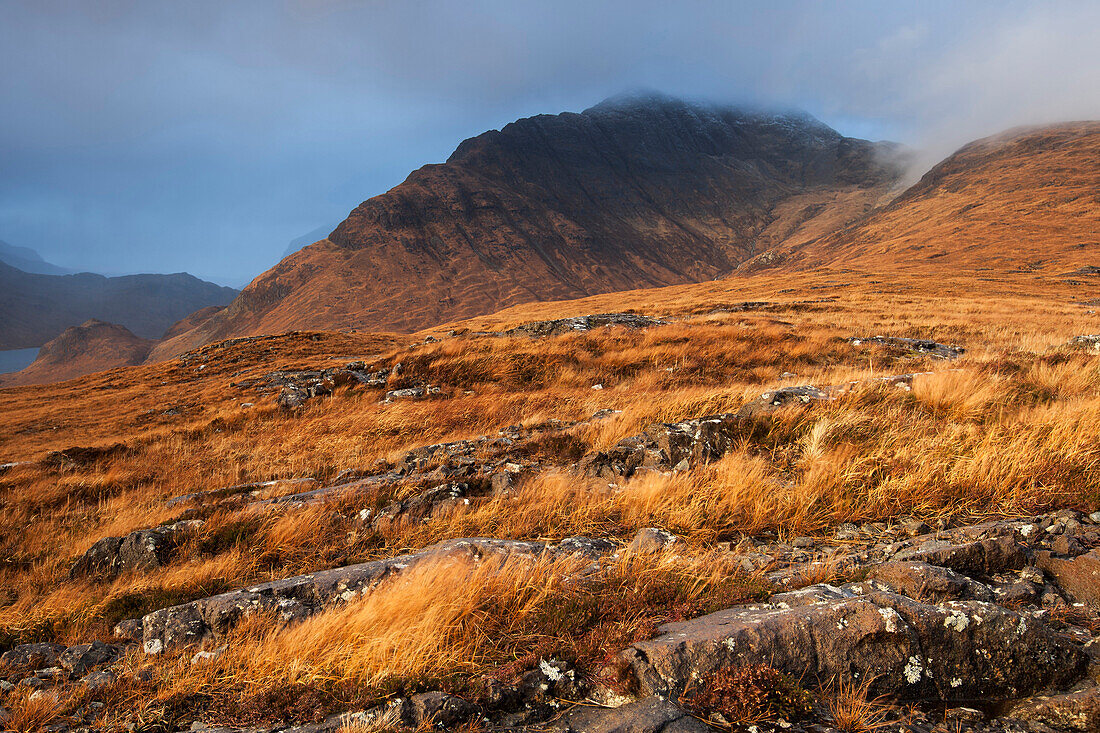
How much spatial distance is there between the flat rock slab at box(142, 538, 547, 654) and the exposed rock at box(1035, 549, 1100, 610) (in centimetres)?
351

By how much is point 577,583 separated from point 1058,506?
159 inches

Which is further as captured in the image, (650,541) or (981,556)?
(650,541)

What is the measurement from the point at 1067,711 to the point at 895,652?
653 millimetres

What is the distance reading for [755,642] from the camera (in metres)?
2.63

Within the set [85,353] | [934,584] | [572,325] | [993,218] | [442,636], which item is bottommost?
[934,584]

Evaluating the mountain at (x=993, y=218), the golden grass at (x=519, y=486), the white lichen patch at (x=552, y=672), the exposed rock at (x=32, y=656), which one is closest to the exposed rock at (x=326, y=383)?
the golden grass at (x=519, y=486)

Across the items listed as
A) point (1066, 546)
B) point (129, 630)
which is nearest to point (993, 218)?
point (1066, 546)

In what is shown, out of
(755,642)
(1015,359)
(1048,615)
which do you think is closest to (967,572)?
(1048,615)

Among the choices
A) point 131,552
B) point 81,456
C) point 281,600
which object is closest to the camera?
point 281,600

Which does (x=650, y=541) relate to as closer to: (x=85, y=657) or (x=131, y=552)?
(x=85, y=657)

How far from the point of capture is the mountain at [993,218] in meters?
82.4

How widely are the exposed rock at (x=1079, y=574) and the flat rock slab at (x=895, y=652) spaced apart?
0.76 metres

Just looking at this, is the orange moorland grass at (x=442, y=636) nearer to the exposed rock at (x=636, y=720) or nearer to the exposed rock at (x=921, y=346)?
the exposed rock at (x=636, y=720)

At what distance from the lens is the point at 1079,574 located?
3.11 m
